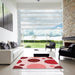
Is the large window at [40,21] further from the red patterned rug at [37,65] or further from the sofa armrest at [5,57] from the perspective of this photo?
the sofa armrest at [5,57]

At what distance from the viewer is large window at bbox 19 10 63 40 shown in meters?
9.05

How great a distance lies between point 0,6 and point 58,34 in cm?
644

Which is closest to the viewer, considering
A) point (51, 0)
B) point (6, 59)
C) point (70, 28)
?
point (6, 59)

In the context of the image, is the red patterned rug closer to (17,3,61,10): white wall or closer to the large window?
the large window

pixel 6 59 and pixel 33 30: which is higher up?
pixel 33 30

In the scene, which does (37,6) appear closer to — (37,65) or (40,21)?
(40,21)

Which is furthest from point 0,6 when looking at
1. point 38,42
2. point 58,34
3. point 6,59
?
point 58,34

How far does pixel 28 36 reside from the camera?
373 inches

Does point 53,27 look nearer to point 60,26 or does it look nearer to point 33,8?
point 60,26

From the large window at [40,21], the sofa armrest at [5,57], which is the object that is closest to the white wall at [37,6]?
the large window at [40,21]

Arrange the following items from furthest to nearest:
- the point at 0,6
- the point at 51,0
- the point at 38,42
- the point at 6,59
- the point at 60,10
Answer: the point at 38,42
the point at 60,10
the point at 51,0
the point at 0,6
the point at 6,59

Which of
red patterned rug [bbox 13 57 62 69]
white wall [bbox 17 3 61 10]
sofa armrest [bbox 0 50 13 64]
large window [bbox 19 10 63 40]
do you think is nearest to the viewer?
red patterned rug [bbox 13 57 62 69]

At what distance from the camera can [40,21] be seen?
9133 mm

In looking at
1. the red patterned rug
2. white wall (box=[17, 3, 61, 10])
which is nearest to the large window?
white wall (box=[17, 3, 61, 10])
